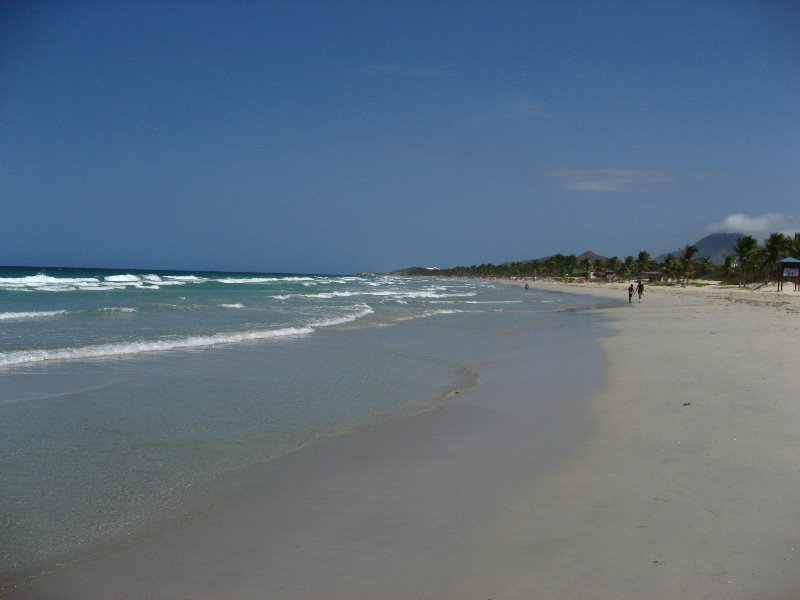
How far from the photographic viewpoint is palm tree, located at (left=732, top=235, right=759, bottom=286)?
67.9 metres

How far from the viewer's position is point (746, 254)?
228 ft

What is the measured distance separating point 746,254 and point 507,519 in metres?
79.9

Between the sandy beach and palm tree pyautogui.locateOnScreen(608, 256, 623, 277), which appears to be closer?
the sandy beach

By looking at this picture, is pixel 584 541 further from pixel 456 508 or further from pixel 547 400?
pixel 547 400

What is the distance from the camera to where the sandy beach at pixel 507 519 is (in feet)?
10.00

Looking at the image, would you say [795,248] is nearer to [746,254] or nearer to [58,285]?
[746,254]

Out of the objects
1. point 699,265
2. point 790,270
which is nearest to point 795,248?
point 790,270

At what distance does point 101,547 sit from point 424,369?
7665mm

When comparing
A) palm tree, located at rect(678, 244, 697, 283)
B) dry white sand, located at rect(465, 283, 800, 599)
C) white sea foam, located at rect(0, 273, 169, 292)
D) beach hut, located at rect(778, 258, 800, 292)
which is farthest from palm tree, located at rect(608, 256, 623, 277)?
dry white sand, located at rect(465, 283, 800, 599)

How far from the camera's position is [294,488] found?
178 inches

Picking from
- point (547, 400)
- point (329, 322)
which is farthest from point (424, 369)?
point (329, 322)

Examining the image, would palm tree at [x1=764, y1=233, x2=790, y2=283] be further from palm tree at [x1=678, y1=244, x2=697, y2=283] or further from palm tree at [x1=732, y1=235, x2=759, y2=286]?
palm tree at [x1=678, y1=244, x2=697, y2=283]

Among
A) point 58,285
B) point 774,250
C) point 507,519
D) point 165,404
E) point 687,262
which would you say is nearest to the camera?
point 507,519

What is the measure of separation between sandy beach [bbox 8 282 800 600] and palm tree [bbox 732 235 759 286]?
73622 mm
